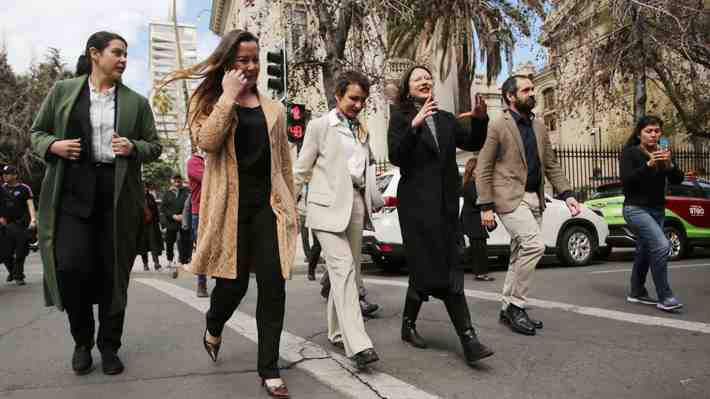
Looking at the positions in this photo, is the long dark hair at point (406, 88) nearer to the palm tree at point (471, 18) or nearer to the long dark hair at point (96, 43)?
the long dark hair at point (96, 43)

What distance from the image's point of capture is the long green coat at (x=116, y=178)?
3613 millimetres

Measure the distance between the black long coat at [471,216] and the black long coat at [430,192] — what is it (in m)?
4.45

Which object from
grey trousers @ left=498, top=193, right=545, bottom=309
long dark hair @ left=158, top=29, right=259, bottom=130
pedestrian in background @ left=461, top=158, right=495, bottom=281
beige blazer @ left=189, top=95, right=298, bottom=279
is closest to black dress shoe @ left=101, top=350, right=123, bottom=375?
beige blazer @ left=189, top=95, right=298, bottom=279

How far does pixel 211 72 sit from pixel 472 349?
2257mm

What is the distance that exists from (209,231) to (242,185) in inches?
12.3

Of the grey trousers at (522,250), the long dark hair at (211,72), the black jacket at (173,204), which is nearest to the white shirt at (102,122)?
the long dark hair at (211,72)

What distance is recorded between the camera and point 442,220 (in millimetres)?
3848

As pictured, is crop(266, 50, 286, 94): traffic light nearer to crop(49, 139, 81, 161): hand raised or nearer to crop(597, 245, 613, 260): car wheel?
crop(597, 245, 613, 260): car wheel

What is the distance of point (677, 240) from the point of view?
1090cm

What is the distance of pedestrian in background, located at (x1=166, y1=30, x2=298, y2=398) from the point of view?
3264mm

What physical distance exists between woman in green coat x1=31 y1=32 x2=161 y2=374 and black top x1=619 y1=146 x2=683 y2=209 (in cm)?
445

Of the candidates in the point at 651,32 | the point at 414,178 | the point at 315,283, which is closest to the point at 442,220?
the point at 414,178

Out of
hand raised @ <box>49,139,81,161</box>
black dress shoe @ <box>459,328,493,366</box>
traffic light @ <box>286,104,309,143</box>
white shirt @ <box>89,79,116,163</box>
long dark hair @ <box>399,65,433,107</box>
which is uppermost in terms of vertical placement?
traffic light @ <box>286,104,309,143</box>

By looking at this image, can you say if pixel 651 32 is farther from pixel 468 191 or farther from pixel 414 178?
pixel 414 178
